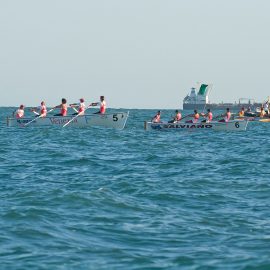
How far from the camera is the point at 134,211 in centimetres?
1372

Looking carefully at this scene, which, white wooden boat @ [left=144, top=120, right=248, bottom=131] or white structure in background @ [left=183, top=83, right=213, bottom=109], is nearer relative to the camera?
white wooden boat @ [left=144, top=120, right=248, bottom=131]

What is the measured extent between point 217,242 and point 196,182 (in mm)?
7130

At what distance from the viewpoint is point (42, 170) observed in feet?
68.0

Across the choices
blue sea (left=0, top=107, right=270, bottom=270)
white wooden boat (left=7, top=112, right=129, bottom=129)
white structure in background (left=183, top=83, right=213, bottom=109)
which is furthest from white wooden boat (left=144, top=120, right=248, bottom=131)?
white structure in background (left=183, top=83, right=213, bottom=109)

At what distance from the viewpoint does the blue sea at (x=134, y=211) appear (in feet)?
32.9

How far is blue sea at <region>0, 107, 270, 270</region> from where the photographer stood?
1004 cm

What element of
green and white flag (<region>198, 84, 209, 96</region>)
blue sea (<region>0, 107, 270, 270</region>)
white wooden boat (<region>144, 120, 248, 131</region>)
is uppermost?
green and white flag (<region>198, 84, 209, 96</region>)

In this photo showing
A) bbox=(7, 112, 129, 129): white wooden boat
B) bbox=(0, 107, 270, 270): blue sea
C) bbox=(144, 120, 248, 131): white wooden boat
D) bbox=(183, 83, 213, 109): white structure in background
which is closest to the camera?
bbox=(0, 107, 270, 270): blue sea

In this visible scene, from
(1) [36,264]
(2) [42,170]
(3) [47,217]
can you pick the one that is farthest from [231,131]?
(1) [36,264]

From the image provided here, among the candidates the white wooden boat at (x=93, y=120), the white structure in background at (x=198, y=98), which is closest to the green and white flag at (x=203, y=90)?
the white structure in background at (x=198, y=98)

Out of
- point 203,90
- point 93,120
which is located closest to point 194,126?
point 93,120

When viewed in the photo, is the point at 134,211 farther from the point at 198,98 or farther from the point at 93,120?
the point at 198,98

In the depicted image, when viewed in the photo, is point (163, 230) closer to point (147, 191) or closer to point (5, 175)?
point (147, 191)

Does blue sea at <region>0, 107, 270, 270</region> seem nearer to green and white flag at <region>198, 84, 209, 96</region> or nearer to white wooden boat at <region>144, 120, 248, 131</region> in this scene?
white wooden boat at <region>144, 120, 248, 131</region>
